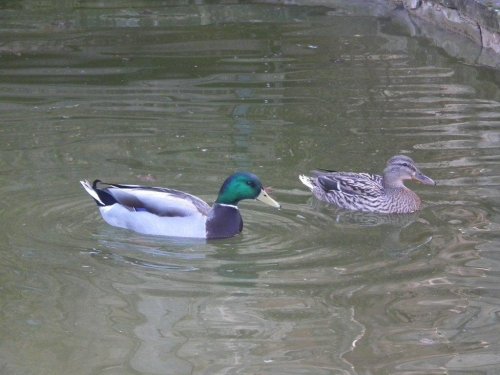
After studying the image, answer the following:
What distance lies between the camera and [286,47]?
45.8ft

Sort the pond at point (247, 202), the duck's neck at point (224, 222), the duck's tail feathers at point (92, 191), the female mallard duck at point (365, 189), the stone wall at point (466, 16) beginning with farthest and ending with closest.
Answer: the stone wall at point (466, 16) → the female mallard duck at point (365, 189) → the duck's tail feathers at point (92, 191) → the duck's neck at point (224, 222) → the pond at point (247, 202)

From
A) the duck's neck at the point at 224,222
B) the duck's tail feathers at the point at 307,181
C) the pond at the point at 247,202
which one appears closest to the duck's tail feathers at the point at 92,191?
the pond at the point at 247,202

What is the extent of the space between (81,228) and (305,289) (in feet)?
6.31

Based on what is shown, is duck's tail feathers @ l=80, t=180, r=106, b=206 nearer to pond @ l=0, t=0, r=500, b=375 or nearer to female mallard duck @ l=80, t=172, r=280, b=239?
female mallard duck @ l=80, t=172, r=280, b=239

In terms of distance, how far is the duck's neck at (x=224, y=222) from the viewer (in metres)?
7.98

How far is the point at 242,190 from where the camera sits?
809 centimetres

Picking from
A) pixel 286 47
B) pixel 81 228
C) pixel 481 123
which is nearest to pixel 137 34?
pixel 286 47

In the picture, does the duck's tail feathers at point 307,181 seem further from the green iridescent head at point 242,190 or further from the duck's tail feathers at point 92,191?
the duck's tail feathers at point 92,191

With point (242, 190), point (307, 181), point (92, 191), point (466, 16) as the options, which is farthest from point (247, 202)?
point (466, 16)

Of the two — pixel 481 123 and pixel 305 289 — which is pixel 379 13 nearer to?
pixel 481 123

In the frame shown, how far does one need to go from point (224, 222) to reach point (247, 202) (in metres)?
0.93

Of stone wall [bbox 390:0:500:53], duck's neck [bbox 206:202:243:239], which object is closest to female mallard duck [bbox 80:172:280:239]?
duck's neck [bbox 206:202:243:239]

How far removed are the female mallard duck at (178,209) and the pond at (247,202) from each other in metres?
0.10

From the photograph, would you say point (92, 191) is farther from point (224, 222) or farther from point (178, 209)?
point (224, 222)
